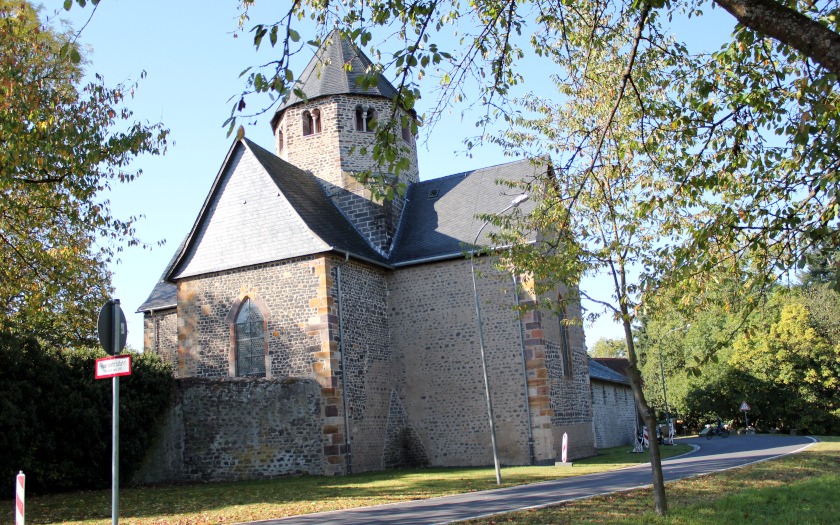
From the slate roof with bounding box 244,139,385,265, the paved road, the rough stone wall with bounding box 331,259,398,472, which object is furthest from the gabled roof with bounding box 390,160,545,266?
the paved road

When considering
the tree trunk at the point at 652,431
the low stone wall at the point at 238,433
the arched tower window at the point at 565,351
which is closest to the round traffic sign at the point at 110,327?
the tree trunk at the point at 652,431

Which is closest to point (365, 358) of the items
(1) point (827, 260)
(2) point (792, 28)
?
(1) point (827, 260)

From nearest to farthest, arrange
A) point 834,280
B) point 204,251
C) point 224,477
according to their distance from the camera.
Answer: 1. point 834,280
2. point 224,477
3. point 204,251

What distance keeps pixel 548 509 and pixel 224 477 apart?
39.4 feet

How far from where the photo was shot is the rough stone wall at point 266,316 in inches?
854

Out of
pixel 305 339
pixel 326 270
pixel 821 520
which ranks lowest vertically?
pixel 821 520

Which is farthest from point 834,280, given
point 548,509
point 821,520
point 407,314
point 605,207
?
point 407,314

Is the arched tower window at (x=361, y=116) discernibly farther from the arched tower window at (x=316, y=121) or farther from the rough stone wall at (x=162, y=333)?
the rough stone wall at (x=162, y=333)

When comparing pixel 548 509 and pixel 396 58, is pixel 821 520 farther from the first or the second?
pixel 396 58

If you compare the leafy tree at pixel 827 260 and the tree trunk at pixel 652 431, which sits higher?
the leafy tree at pixel 827 260

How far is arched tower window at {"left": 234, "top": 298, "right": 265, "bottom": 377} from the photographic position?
22.5 metres

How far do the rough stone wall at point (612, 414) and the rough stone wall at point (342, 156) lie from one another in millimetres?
12724

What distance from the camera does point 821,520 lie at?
8969mm

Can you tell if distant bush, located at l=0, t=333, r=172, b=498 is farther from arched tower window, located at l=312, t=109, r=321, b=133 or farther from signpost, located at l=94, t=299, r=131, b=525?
arched tower window, located at l=312, t=109, r=321, b=133
